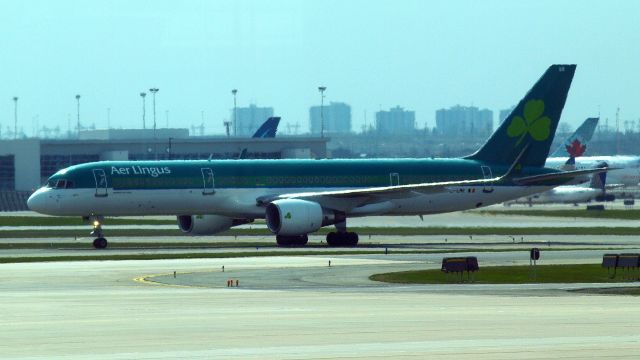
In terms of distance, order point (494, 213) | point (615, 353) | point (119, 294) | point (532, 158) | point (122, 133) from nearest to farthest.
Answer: point (615, 353), point (119, 294), point (532, 158), point (494, 213), point (122, 133)

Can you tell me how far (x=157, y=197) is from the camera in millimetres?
73875

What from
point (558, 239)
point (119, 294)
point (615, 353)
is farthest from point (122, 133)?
point (615, 353)

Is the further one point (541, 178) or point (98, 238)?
point (541, 178)

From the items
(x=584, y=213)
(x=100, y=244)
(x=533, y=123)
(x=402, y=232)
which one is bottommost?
(x=584, y=213)

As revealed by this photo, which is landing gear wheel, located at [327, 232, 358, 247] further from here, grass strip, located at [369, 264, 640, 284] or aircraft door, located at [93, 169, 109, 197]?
grass strip, located at [369, 264, 640, 284]

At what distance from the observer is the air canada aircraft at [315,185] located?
73.4 meters

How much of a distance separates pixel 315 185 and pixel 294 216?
4624 mm

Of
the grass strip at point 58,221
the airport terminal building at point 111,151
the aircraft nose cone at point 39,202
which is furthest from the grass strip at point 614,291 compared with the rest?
the airport terminal building at point 111,151

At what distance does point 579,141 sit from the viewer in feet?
572

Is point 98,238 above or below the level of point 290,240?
above

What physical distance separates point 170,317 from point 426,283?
51.9 ft

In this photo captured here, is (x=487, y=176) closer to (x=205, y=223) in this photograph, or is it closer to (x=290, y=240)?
(x=290, y=240)

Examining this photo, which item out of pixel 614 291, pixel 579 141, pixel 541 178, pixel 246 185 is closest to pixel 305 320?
pixel 614 291

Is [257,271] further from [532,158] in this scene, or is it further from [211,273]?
[532,158]
